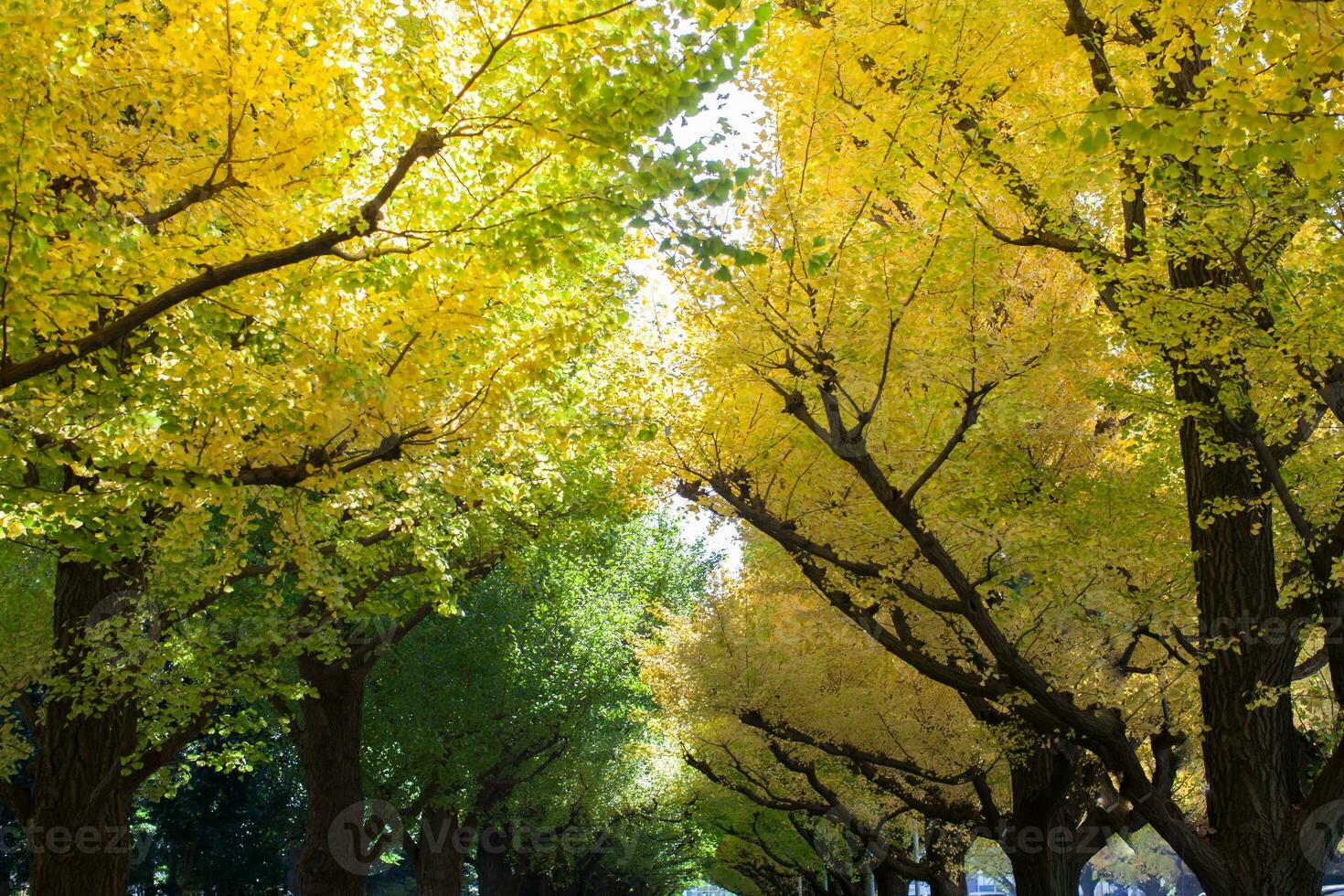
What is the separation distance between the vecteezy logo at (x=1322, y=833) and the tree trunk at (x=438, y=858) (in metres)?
20.0

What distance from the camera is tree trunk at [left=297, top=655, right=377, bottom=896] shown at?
17.8m

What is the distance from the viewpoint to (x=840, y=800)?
79.6ft

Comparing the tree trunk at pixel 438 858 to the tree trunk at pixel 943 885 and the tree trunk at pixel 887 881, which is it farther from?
the tree trunk at pixel 943 885

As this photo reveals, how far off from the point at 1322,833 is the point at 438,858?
834 inches

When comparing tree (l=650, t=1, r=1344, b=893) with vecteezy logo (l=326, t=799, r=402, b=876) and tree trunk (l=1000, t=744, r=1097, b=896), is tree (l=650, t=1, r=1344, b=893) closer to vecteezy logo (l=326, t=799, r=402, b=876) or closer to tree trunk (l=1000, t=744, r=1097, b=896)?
tree trunk (l=1000, t=744, r=1097, b=896)

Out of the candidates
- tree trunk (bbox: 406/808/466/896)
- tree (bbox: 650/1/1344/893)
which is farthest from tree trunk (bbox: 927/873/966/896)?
tree trunk (bbox: 406/808/466/896)

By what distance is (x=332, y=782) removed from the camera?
59.6ft

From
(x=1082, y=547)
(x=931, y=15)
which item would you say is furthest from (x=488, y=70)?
(x=1082, y=547)

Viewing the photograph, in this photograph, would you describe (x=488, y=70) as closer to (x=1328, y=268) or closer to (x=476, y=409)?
(x=476, y=409)

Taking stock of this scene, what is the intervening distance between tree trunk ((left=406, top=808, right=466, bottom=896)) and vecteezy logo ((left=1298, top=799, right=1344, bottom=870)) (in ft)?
65.6

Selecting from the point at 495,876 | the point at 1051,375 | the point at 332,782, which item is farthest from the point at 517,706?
the point at 1051,375

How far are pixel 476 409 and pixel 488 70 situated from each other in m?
2.49

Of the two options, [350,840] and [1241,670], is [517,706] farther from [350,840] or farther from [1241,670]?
[1241,670]

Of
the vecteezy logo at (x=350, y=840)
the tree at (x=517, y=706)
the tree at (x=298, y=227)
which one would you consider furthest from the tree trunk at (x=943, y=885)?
the tree at (x=298, y=227)
